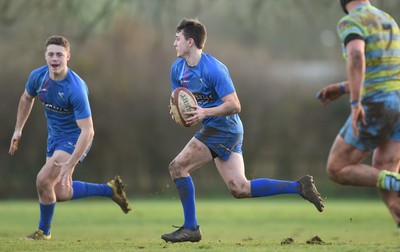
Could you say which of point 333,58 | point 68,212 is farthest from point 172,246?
point 333,58

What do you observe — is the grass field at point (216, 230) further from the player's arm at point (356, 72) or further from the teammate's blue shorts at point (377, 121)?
the player's arm at point (356, 72)

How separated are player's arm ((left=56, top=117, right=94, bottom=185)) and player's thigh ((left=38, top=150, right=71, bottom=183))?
0.32m

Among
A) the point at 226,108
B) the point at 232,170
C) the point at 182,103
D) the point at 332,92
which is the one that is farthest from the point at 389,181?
the point at 182,103

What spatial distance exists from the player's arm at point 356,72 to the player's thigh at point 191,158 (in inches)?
94.4

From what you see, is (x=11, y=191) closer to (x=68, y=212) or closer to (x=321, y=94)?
(x=68, y=212)

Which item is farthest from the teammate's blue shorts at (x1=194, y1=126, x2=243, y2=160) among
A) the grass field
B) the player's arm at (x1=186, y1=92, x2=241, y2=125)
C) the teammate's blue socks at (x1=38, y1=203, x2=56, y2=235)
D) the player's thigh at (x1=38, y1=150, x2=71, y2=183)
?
the teammate's blue socks at (x1=38, y1=203, x2=56, y2=235)

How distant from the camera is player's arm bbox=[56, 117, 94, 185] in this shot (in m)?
10.3

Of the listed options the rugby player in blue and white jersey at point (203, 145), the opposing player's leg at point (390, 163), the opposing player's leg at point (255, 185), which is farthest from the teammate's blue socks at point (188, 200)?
the opposing player's leg at point (390, 163)

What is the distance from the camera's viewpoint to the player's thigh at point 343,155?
27.2 ft

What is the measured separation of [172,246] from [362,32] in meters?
3.03

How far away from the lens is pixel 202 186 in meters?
35.4

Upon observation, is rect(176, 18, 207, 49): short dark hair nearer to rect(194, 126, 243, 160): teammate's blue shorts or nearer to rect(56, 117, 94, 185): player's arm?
rect(194, 126, 243, 160): teammate's blue shorts

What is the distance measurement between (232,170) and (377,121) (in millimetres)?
2412

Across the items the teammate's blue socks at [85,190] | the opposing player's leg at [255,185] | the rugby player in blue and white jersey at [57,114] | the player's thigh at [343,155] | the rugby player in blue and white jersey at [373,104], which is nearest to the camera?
the rugby player in blue and white jersey at [373,104]
